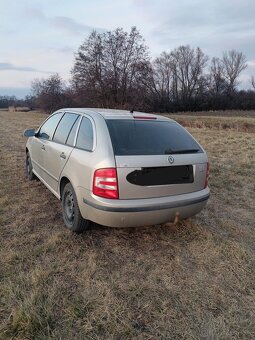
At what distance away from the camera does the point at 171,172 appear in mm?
3486

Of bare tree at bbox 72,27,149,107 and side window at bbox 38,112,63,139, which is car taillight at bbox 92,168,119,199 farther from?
bare tree at bbox 72,27,149,107

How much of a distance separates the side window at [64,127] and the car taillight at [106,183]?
50.7 inches

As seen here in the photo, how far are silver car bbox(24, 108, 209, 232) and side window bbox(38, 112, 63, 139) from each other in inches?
31.5

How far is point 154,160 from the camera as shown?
3.37 meters

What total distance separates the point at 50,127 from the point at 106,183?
7.82 feet

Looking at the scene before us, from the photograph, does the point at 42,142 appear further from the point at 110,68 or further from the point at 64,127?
the point at 110,68

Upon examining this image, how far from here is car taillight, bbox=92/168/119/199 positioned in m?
3.21

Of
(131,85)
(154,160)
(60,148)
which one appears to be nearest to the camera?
(154,160)

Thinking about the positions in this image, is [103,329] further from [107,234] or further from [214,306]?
[107,234]

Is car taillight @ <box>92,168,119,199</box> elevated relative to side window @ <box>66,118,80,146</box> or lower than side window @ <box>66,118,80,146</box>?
lower

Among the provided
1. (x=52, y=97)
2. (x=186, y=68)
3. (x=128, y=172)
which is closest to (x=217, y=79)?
(x=186, y=68)

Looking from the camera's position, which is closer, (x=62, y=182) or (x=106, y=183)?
(x=106, y=183)

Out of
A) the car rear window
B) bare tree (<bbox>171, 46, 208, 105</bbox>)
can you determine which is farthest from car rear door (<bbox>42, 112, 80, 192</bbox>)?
bare tree (<bbox>171, 46, 208, 105</bbox>)

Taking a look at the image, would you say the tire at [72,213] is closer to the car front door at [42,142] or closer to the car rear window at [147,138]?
the car rear window at [147,138]
